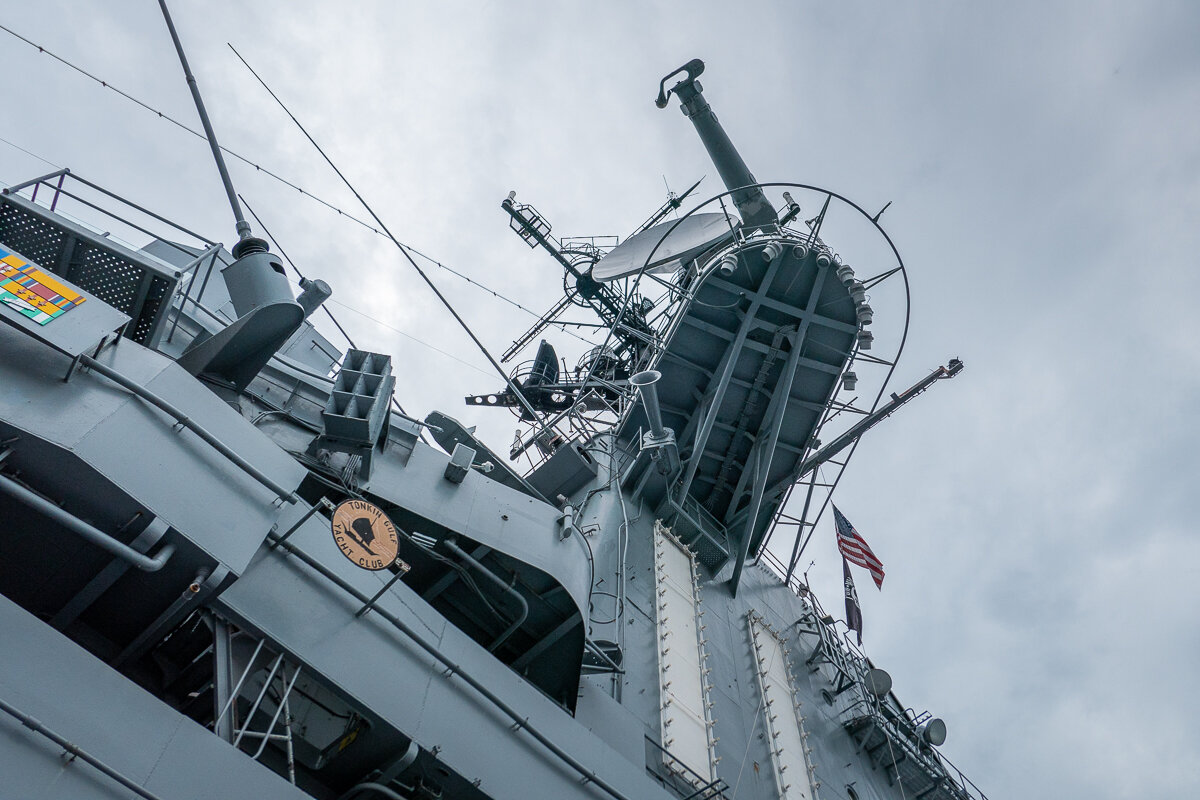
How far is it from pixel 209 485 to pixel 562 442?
9.92 meters

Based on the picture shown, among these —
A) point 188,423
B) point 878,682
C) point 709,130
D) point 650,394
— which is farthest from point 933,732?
point 188,423

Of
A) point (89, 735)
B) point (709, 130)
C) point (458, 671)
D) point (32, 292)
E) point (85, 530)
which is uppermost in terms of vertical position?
point (709, 130)

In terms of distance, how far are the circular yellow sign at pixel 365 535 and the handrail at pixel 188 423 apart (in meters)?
0.44

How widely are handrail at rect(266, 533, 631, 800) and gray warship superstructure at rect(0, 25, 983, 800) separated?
0.03m

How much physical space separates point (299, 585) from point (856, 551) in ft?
51.0

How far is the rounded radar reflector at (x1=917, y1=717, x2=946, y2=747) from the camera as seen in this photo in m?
18.6

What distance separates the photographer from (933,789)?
61.0 feet

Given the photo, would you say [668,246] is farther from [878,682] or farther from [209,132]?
[209,132]

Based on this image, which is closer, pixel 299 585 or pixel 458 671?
pixel 299 585

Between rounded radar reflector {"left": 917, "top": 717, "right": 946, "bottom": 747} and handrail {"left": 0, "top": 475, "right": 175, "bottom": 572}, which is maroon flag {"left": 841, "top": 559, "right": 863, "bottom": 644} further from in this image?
handrail {"left": 0, "top": 475, "right": 175, "bottom": 572}

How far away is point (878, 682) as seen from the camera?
712 inches

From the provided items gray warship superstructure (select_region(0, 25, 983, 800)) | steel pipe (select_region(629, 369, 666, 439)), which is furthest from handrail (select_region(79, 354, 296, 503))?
steel pipe (select_region(629, 369, 666, 439))

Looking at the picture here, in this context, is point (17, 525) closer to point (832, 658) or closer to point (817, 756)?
point (817, 756)

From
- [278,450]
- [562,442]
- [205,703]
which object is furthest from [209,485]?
[562,442]
